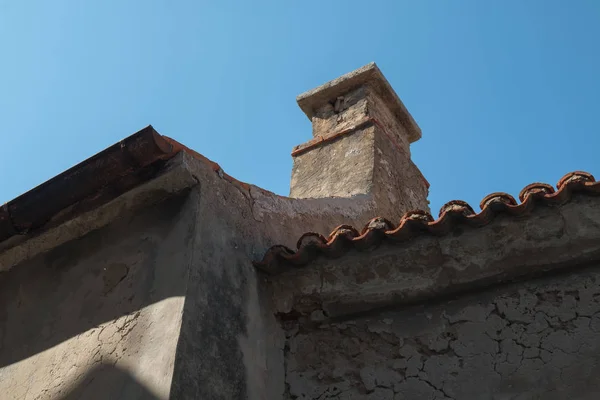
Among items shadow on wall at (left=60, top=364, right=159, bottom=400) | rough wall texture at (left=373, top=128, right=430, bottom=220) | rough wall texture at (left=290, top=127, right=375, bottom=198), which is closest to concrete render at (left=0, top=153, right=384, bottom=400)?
shadow on wall at (left=60, top=364, right=159, bottom=400)

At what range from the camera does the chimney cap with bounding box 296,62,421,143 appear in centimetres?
623

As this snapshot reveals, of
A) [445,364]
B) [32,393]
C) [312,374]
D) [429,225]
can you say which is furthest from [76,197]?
[445,364]

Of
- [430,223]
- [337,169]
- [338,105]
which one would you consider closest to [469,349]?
[430,223]

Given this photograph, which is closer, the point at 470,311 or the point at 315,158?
the point at 470,311

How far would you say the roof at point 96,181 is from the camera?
3266 millimetres

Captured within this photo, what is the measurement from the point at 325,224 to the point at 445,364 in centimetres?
161

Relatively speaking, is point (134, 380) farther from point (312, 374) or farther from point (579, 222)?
point (579, 222)

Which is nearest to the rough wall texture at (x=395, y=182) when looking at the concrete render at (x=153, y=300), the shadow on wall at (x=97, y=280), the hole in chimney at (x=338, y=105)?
the hole in chimney at (x=338, y=105)

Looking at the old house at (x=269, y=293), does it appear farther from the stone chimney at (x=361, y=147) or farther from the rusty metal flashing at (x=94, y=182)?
the stone chimney at (x=361, y=147)

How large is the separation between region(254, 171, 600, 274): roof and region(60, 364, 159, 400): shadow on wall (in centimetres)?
92

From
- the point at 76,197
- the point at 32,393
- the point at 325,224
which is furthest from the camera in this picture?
the point at 325,224

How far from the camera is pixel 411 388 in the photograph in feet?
9.76

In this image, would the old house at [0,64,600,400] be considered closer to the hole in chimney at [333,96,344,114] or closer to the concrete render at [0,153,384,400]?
the concrete render at [0,153,384,400]

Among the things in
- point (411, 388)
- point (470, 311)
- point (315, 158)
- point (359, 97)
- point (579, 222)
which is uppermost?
point (359, 97)
